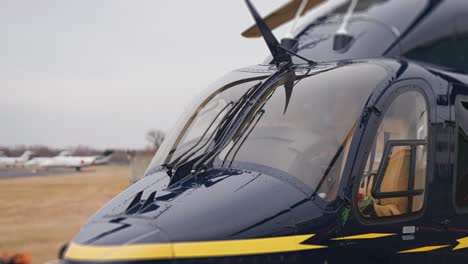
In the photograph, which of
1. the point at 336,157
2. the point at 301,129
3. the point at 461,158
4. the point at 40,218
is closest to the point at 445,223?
the point at 461,158

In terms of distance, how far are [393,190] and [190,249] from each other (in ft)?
5.68

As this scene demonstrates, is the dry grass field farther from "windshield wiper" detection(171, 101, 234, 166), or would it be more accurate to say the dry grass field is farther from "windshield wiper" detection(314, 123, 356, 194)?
"windshield wiper" detection(314, 123, 356, 194)

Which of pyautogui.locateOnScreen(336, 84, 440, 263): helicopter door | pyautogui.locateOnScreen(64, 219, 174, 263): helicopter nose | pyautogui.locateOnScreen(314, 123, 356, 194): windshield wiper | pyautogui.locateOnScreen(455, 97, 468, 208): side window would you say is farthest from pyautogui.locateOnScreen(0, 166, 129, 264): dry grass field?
pyautogui.locateOnScreen(455, 97, 468, 208): side window

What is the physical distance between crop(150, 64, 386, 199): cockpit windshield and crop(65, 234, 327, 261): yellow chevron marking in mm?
492

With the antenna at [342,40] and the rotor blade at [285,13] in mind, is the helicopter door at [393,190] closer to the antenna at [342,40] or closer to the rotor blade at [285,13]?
the antenna at [342,40]

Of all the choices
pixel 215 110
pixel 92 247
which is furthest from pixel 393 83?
pixel 92 247

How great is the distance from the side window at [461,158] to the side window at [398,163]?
1.44 ft

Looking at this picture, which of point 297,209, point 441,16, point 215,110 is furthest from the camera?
point 441,16

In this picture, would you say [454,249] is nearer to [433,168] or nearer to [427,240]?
[427,240]

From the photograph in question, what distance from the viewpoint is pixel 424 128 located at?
13.6ft

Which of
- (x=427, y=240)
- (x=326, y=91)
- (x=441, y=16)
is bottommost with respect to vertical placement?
(x=427, y=240)

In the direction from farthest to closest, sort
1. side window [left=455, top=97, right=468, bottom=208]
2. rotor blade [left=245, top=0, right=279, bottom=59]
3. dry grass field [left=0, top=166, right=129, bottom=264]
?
dry grass field [left=0, top=166, right=129, bottom=264] < side window [left=455, top=97, right=468, bottom=208] < rotor blade [left=245, top=0, right=279, bottom=59]

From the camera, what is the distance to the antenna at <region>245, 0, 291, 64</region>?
397 cm

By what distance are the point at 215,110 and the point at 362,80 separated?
4.24ft
